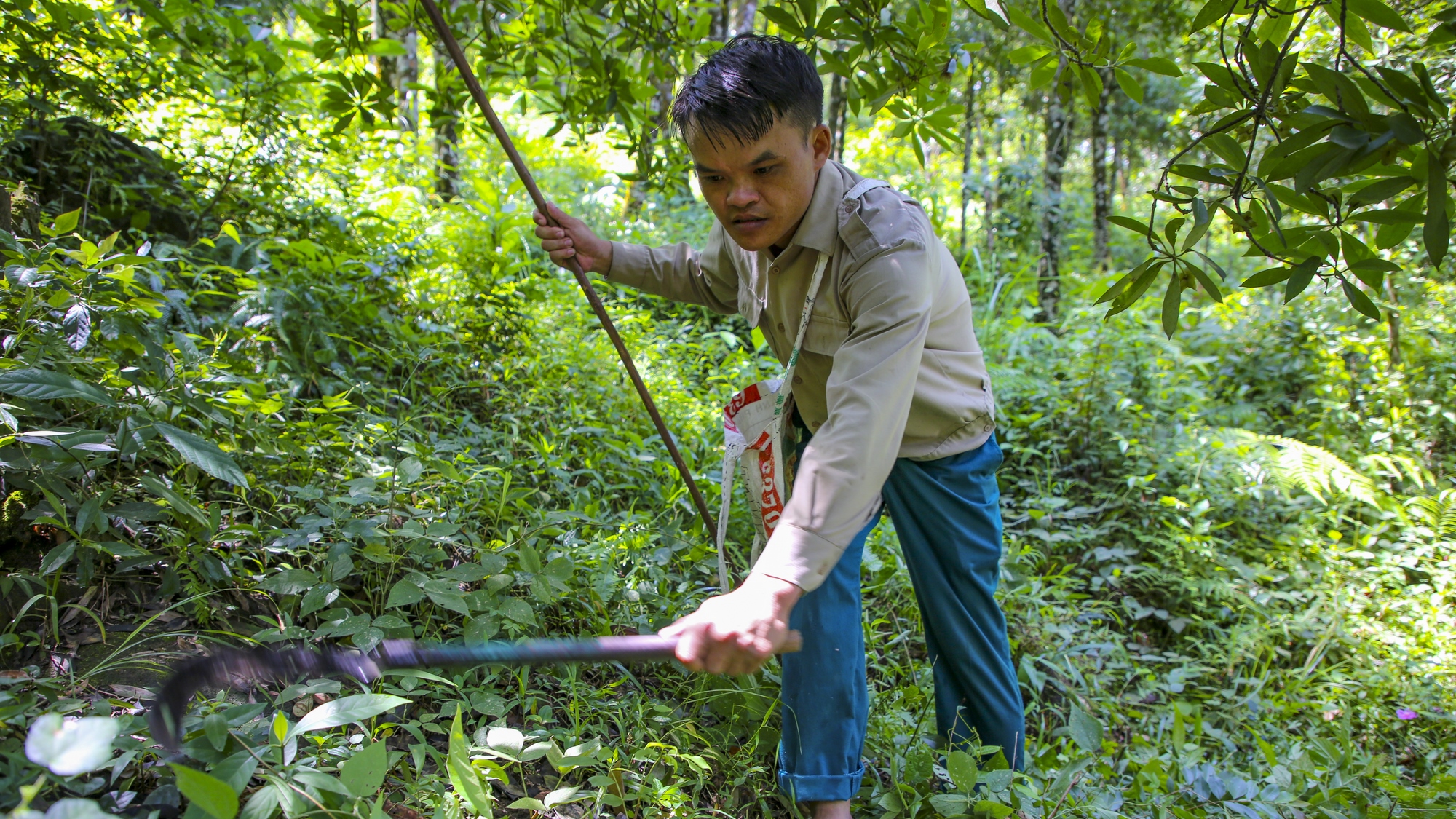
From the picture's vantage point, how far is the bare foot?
1.92 meters

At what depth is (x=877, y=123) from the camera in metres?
10.3

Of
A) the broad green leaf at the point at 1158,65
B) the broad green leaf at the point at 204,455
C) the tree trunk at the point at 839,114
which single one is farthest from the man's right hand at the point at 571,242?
the tree trunk at the point at 839,114

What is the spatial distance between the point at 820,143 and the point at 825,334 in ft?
1.50

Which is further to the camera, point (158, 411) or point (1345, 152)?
point (158, 411)

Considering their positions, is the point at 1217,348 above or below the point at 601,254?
below

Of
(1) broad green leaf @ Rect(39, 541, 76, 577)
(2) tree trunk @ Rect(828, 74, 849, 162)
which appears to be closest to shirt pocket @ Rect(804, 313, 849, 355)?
(1) broad green leaf @ Rect(39, 541, 76, 577)

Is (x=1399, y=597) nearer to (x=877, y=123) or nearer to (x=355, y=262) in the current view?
(x=355, y=262)

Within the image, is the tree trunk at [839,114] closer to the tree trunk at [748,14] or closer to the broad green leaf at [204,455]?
the tree trunk at [748,14]

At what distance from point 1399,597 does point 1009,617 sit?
1.86 meters

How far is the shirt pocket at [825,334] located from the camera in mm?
1954

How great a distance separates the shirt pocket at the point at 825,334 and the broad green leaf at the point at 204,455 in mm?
1323

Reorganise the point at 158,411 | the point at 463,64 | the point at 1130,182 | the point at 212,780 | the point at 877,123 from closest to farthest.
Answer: the point at 212,780, the point at 158,411, the point at 463,64, the point at 877,123, the point at 1130,182

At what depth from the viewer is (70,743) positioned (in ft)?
3.41

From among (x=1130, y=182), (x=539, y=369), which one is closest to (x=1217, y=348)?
(x=539, y=369)
